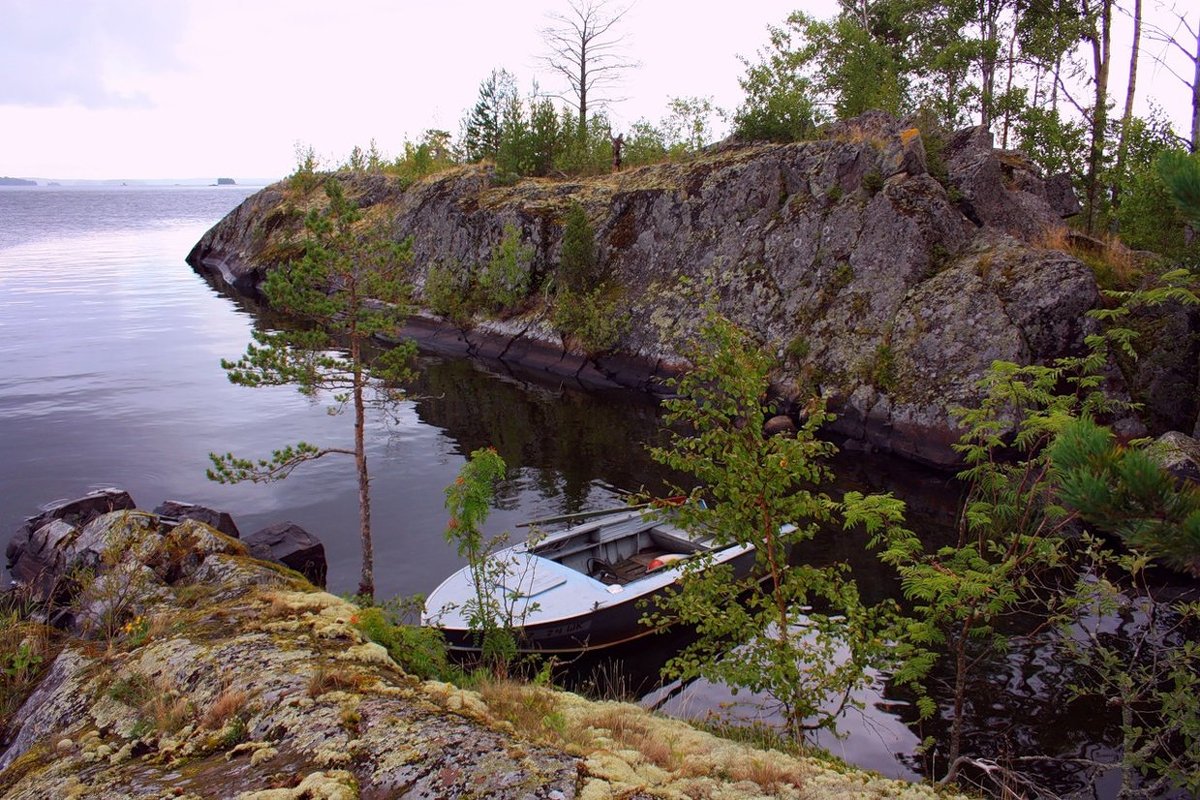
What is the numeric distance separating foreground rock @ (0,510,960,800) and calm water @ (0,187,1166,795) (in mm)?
3532

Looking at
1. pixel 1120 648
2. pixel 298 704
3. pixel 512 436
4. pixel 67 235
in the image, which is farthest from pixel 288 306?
pixel 67 235

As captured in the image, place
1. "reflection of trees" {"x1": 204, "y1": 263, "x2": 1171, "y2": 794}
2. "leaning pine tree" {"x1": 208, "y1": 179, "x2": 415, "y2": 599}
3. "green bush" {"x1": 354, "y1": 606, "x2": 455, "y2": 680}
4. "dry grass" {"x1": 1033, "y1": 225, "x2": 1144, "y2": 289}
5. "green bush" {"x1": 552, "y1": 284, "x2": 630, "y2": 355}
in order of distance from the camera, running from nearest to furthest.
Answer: "green bush" {"x1": 354, "y1": 606, "x2": 455, "y2": 680} < "reflection of trees" {"x1": 204, "y1": 263, "x2": 1171, "y2": 794} < "leaning pine tree" {"x1": 208, "y1": 179, "x2": 415, "y2": 599} < "dry grass" {"x1": 1033, "y1": 225, "x2": 1144, "y2": 289} < "green bush" {"x1": 552, "y1": 284, "x2": 630, "y2": 355}

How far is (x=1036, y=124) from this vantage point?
2978 cm

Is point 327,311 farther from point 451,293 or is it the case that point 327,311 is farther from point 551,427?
point 451,293

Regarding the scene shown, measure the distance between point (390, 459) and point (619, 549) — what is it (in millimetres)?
9516

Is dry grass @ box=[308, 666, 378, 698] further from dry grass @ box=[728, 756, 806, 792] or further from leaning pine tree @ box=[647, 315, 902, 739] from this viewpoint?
leaning pine tree @ box=[647, 315, 902, 739]

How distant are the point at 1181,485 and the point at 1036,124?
30.1m

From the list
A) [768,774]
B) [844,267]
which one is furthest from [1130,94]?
[768,774]

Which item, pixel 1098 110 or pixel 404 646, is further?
pixel 1098 110

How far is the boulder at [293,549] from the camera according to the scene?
1571cm

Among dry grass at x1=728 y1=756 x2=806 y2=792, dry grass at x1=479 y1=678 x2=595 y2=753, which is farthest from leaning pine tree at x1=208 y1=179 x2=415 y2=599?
dry grass at x1=728 y1=756 x2=806 y2=792

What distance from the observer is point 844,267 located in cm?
2800

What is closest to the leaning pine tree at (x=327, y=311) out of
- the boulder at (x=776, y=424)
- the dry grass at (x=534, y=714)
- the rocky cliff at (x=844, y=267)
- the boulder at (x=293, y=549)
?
the boulder at (x=293, y=549)

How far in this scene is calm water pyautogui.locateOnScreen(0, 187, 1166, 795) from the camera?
1234cm
